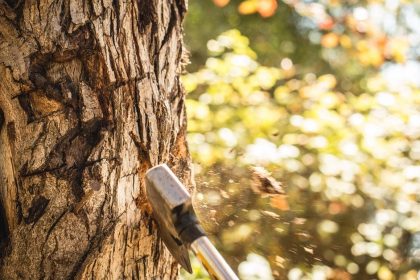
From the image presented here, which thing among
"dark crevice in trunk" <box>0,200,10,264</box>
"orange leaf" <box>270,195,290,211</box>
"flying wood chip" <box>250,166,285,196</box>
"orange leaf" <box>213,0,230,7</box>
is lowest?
"orange leaf" <box>270,195,290,211</box>

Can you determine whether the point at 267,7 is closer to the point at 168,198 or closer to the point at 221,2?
the point at 221,2

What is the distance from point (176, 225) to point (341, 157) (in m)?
2.54

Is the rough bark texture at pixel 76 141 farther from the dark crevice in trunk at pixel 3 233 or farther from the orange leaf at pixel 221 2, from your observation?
the orange leaf at pixel 221 2

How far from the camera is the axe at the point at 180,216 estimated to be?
1417mm

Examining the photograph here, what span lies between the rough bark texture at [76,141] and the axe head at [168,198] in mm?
134

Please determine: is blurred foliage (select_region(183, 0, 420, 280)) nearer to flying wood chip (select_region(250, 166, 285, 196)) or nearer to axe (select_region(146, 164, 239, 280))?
flying wood chip (select_region(250, 166, 285, 196))

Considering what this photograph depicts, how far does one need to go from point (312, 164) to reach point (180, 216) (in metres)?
2.69

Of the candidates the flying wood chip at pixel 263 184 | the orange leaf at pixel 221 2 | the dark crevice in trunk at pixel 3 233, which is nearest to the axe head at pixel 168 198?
the dark crevice in trunk at pixel 3 233

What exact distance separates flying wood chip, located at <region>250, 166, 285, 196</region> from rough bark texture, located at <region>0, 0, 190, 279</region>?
1.42m

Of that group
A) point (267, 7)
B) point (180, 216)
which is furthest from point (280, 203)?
point (267, 7)

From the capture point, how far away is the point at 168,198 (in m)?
1.41

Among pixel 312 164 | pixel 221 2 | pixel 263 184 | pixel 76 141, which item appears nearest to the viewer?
pixel 76 141

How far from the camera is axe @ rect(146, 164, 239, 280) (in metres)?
1.42

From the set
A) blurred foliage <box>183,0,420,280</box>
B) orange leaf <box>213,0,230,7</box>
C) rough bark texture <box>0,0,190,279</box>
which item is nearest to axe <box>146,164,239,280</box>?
rough bark texture <box>0,0,190,279</box>
